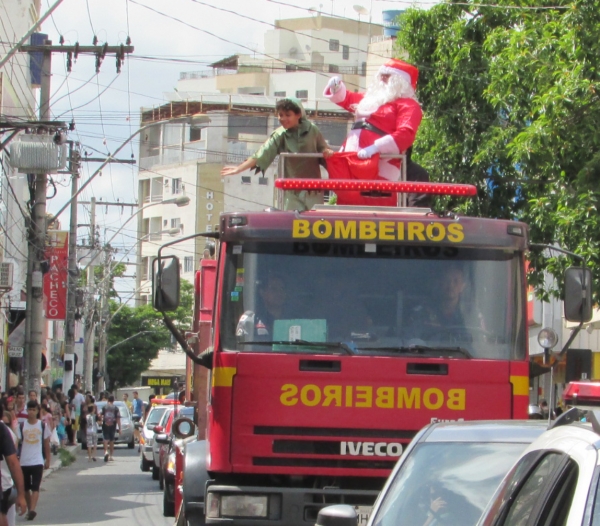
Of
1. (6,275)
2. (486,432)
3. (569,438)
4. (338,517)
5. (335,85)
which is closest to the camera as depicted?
(569,438)

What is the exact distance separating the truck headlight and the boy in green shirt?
296 centimetres

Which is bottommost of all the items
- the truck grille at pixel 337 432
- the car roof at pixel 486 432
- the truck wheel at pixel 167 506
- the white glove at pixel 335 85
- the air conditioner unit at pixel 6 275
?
the truck wheel at pixel 167 506

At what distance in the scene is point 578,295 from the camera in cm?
859

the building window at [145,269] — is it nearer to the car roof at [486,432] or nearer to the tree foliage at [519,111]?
the tree foliage at [519,111]

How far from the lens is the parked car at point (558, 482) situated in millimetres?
3203

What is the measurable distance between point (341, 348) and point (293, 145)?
270cm

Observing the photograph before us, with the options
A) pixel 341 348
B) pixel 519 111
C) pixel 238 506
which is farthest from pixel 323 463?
pixel 519 111

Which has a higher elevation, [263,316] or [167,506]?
[263,316]

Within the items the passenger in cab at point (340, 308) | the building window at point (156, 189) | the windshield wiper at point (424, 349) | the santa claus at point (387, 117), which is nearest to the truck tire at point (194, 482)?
the passenger in cab at point (340, 308)

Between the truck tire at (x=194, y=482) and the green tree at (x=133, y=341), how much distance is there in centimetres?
7723

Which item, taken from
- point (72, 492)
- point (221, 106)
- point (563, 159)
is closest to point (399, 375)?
point (563, 159)

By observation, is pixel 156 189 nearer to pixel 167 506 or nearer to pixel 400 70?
pixel 167 506

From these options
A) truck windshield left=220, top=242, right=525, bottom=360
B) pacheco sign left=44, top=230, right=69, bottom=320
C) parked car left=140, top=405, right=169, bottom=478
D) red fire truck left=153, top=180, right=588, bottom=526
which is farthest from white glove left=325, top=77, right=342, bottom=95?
pacheco sign left=44, top=230, right=69, bottom=320

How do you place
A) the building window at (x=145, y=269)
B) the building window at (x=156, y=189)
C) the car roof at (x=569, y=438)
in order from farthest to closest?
→ the building window at (x=145, y=269)
the building window at (x=156, y=189)
the car roof at (x=569, y=438)
